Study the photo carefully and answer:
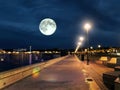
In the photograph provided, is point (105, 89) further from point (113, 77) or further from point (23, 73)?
point (23, 73)

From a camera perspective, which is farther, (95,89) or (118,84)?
(95,89)

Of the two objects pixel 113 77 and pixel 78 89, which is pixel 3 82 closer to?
pixel 78 89

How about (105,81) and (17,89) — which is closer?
(17,89)

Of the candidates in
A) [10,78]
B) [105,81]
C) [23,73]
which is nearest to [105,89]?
[105,81]

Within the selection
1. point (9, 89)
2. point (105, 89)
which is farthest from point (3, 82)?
point (105, 89)

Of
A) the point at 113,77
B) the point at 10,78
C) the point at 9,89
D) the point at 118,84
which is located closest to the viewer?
the point at 118,84

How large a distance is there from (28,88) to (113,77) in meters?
4.63

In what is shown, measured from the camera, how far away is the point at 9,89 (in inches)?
602

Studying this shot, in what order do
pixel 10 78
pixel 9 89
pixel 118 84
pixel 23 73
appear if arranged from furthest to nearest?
1. pixel 23 73
2. pixel 10 78
3. pixel 9 89
4. pixel 118 84

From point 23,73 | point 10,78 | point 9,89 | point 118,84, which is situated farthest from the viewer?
point 23,73

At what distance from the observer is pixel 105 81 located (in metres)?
17.9

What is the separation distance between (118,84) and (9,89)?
572cm

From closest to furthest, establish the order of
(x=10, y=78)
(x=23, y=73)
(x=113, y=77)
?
(x=113, y=77) < (x=10, y=78) < (x=23, y=73)

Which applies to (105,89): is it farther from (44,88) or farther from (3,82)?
(3,82)
